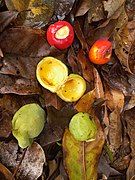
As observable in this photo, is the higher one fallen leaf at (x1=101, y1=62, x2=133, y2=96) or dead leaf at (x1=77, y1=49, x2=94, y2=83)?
dead leaf at (x1=77, y1=49, x2=94, y2=83)

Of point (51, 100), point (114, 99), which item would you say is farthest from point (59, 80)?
point (114, 99)

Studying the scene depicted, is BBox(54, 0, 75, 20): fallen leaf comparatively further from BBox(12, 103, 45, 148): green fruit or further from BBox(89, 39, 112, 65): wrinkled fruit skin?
BBox(12, 103, 45, 148): green fruit

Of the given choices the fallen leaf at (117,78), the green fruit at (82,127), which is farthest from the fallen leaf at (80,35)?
the green fruit at (82,127)

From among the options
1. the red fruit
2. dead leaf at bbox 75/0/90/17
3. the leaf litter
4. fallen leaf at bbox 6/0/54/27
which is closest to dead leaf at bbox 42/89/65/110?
the leaf litter

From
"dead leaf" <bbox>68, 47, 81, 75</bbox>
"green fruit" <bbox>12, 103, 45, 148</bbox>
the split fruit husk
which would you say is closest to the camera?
"green fruit" <bbox>12, 103, 45, 148</bbox>

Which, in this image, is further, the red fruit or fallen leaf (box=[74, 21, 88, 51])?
fallen leaf (box=[74, 21, 88, 51])

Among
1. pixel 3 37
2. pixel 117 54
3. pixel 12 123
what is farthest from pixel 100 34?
pixel 12 123

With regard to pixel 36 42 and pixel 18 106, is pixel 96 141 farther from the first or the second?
pixel 36 42

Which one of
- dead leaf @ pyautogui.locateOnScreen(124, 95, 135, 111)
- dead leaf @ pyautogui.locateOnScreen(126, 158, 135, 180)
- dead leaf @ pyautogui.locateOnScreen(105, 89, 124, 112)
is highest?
dead leaf @ pyautogui.locateOnScreen(105, 89, 124, 112)

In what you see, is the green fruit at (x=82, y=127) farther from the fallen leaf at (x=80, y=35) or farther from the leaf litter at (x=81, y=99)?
the fallen leaf at (x=80, y=35)
